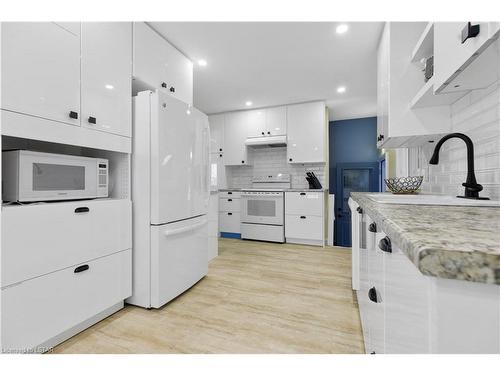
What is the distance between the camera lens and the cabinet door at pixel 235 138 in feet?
15.0

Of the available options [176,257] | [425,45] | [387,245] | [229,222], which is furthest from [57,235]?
[229,222]

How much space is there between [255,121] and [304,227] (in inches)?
83.9

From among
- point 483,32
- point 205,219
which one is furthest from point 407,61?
point 205,219

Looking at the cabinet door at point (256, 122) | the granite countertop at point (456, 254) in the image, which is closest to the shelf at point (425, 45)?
the granite countertop at point (456, 254)

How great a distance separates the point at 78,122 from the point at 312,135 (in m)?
3.40

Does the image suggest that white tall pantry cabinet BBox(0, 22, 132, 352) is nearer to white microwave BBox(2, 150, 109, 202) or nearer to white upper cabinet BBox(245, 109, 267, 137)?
white microwave BBox(2, 150, 109, 202)

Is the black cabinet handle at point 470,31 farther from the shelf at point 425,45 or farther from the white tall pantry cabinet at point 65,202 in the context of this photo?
the white tall pantry cabinet at point 65,202

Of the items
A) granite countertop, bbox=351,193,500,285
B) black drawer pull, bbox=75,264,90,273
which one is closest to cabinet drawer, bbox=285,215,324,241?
black drawer pull, bbox=75,264,90,273

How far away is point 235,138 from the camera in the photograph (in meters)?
4.61

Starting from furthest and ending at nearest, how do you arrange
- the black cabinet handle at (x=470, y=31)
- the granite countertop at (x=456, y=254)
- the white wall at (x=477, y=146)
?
the white wall at (x=477, y=146) → the black cabinet handle at (x=470, y=31) → the granite countertop at (x=456, y=254)

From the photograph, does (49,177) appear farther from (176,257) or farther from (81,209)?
(176,257)

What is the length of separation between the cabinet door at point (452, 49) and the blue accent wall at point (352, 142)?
158 inches

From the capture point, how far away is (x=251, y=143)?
4.45 m

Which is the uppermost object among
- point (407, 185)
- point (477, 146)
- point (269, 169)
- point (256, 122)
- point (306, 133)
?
point (256, 122)
